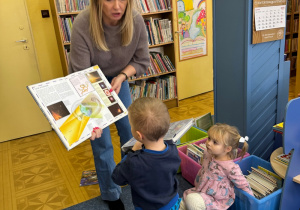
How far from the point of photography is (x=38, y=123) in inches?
131

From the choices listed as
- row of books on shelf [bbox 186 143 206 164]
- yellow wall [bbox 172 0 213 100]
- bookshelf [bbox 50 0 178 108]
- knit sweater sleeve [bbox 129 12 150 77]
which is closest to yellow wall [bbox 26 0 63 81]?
bookshelf [bbox 50 0 178 108]

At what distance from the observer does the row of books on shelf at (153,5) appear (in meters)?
3.35

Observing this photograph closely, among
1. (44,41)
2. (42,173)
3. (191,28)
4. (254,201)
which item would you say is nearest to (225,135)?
(254,201)

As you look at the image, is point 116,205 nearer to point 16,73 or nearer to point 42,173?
point 42,173

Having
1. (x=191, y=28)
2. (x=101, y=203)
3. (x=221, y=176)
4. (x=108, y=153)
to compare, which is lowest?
(x=101, y=203)

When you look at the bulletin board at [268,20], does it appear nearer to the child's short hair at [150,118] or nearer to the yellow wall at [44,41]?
the child's short hair at [150,118]

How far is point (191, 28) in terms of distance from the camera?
3977 mm

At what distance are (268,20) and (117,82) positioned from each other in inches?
43.1

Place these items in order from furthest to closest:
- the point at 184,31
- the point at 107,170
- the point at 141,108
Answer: the point at 184,31 → the point at 107,170 → the point at 141,108

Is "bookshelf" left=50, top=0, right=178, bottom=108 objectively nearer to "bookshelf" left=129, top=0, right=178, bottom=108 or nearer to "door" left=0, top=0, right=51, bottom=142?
"bookshelf" left=129, top=0, right=178, bottom=108

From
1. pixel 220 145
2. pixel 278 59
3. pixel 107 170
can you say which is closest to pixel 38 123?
pixel 107 170

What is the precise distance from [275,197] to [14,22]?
2.96 metres

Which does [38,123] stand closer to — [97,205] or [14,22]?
[14,22]

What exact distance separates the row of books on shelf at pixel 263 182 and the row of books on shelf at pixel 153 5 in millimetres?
2449
